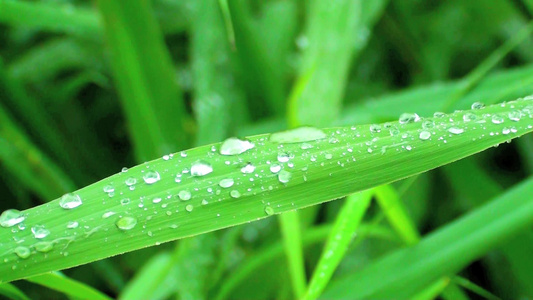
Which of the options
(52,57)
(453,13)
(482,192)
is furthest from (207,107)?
(453,13)

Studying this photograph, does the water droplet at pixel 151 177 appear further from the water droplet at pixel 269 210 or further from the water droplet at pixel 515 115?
the water droplet at pixel 515 115

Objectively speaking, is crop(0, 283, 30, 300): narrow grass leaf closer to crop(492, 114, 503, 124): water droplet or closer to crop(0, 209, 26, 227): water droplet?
crop(0, 209, 26, 227): water droplet

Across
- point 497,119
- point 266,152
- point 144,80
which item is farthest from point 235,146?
point 144,80

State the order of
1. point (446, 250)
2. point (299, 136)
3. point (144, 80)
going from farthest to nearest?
point (144, 80), point (446, 250), point (299, 136)

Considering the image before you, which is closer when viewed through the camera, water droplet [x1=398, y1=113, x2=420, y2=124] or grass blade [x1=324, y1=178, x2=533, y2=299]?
water droplet [x1=398, y1=113, x2=420, y2=124]

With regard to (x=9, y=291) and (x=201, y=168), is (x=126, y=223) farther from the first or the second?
(x=9, y=291)

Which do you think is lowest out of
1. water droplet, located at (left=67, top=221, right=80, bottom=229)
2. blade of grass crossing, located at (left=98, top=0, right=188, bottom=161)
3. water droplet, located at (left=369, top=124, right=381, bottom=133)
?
water droplet, located at (left=67, top=221, right=80, bottom=229)

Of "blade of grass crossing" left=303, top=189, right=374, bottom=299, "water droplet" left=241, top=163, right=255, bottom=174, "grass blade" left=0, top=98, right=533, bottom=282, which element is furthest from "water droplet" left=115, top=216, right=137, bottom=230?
"blade of grass crossing" left=303, top=189, right=374, bottom=299
